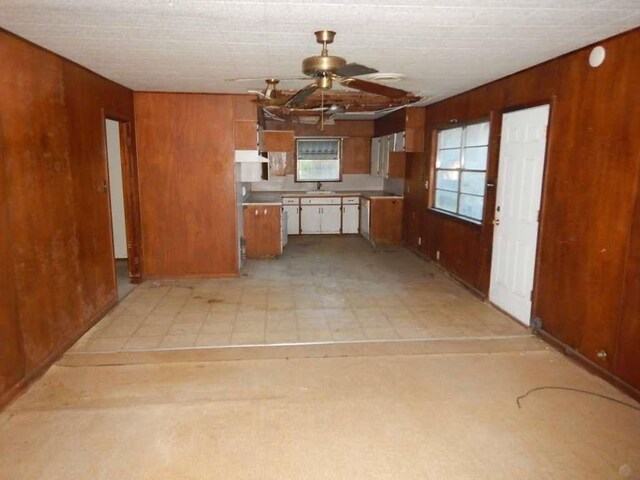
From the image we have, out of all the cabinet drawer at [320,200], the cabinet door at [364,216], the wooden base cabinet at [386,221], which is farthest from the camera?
the cabinet drawer at [320,200]

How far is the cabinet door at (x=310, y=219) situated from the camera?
27.2ft

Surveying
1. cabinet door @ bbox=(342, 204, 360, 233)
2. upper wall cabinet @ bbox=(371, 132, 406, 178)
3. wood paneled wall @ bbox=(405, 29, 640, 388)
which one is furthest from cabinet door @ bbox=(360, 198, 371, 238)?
wood paneled wall @ bbox=(405, 29, 640, 388)

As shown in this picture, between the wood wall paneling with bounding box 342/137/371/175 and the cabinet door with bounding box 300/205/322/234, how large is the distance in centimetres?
118

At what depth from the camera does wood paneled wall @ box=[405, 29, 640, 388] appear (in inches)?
110

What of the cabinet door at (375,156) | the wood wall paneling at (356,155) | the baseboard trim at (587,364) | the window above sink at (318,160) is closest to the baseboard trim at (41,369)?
the baseboard trim at (587,364)

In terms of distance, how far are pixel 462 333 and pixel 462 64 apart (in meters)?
2.30

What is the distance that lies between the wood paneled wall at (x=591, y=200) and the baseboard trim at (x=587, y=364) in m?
0.04

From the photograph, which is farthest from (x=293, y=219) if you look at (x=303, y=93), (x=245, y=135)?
(x=303, y=93)

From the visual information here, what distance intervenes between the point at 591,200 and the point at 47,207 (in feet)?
12.9

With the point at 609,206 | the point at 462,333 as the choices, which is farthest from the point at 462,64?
the point at 462,333

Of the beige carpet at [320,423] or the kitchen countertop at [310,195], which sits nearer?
the beige carpet at [320,423]

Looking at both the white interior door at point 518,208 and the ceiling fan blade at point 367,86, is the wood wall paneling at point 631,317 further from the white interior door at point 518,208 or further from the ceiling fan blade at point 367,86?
the ceiling fan blade at point 367,86

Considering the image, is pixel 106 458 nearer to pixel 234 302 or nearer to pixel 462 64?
pixel 234 302

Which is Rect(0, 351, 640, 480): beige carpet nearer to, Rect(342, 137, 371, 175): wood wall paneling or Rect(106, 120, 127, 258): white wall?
Rect(106, 120, 127, 258): white wall
